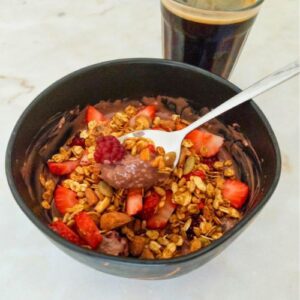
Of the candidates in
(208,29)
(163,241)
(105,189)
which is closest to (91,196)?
(105,189)

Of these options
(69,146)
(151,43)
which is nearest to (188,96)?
(69,146)

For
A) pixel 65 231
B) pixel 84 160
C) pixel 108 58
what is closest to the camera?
pixel 65 231

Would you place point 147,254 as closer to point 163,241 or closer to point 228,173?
point 163,241

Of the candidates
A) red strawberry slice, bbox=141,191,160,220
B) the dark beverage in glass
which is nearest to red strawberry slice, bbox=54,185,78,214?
red strawberry slice, bbox=141,191,160,220

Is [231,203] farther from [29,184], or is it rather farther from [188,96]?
[29,184]

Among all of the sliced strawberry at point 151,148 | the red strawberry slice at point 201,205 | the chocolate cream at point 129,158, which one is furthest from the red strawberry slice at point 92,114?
the red strawberry slice at point 201,205

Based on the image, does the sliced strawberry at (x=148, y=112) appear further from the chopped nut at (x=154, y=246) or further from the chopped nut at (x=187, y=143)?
the chopped nut at (x=154, y=246)

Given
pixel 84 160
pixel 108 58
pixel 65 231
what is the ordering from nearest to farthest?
1. pixel 65 231
2. pixel 84 160
3. pixel 108 58

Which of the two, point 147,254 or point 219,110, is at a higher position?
point 219,110
